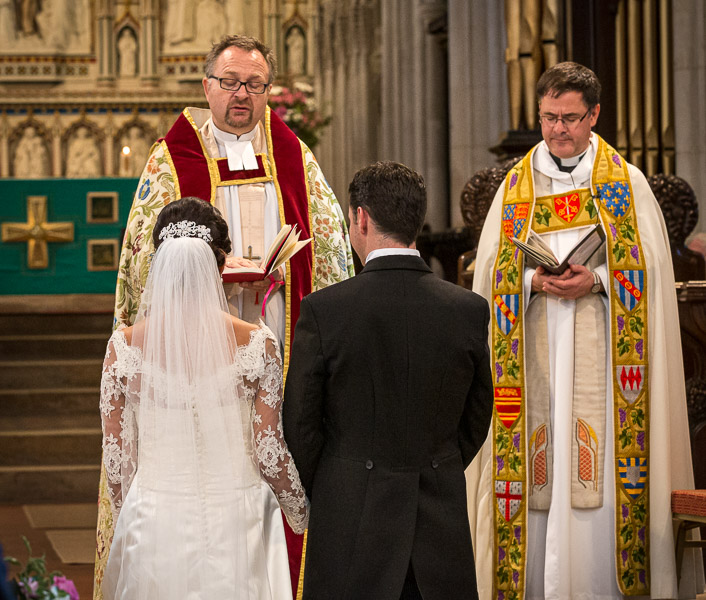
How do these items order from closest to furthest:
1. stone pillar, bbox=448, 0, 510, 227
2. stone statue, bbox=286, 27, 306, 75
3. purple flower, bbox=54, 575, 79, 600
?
purple flower, bbox=54, 575, 79, 600, stone pillar, bbox=448, 0, 510, 227, stone statue, bbox=286, 27, 306, 75

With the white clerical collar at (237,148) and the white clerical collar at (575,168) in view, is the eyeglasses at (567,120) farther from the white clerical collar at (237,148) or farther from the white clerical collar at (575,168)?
the white clerical collar at (237,148)

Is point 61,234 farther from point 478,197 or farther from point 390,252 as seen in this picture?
point 390,252

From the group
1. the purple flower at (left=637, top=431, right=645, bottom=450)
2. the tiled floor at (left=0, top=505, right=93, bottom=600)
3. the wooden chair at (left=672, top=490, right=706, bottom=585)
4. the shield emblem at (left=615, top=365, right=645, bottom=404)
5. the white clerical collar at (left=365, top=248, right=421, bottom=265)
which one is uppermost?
the white clerical collar at (left=365, top=248, right=421, bottom=265)

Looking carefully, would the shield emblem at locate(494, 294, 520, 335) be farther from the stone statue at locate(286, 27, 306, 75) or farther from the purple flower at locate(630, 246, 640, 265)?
the stone statue at locate(286, 27, 306, 75)

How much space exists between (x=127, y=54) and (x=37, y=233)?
4.23 meters

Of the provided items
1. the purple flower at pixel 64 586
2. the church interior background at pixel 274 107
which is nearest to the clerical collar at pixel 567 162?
the church interior background at pixel 274 107

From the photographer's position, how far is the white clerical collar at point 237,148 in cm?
448

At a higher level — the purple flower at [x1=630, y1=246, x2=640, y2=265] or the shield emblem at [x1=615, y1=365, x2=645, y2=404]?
the purple flower at [x1=630, y1=246, x2=640, y2=265]

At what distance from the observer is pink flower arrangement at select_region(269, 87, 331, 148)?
11.4 metres

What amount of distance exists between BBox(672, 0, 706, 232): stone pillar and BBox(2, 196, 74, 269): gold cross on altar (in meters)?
5.71

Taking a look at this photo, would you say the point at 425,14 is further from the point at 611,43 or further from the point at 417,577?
the point at 417,577

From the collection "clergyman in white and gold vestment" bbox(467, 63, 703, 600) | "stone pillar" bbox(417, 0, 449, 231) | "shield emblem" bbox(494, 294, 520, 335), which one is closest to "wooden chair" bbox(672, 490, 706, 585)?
"clergyman in white and gold vestment" bbox(467, 63, 703, 600)

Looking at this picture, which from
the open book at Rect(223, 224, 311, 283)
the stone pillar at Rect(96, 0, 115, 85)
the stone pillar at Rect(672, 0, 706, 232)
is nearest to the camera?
the open book at Rect(223, 224, 311, 283)

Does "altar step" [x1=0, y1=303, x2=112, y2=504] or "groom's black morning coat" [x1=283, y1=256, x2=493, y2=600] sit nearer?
"groom's black morning coat" [x1=283, y1=256, x2=493, y2=600]
